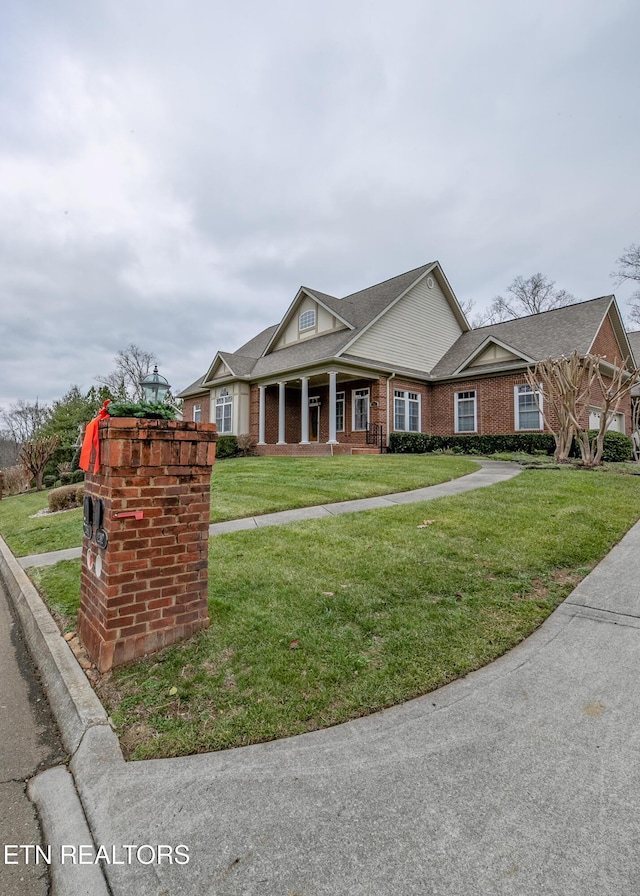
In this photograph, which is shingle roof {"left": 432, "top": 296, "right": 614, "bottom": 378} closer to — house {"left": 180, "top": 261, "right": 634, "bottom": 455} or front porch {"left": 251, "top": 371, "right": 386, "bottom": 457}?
house {"left": 180, "top": 261, "right": 634, "bottom": 455}

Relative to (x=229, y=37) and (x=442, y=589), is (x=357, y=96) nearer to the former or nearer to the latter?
(x=229, y=37)

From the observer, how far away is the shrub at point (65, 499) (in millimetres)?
10469

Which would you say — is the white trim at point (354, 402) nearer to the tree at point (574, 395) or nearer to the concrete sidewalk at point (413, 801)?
the tree at point (574, 395)

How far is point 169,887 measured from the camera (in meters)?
1.37

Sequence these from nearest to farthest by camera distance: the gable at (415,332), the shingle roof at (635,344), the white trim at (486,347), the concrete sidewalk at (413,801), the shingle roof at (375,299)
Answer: the concrete sidewalk at (413,801), the white trim at (486,347), the gable at (415,332), the shingle roof at (375,299), the shingle roof at (635,344)

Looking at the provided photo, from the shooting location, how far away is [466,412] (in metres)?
17.8

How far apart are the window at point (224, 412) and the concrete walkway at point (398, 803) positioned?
1934 centimetres

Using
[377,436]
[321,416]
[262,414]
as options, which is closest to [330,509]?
[377,436]

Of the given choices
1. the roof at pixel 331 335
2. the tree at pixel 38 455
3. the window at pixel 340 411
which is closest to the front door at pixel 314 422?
the window at pixel 340 411

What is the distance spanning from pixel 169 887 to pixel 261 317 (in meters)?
40.6

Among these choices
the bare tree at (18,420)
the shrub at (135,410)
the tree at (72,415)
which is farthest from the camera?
the bare tree at (18,420)

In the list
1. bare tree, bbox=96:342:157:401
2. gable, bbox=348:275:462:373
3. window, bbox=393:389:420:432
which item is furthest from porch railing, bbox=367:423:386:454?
bare tree, bbox=96:342:157:401

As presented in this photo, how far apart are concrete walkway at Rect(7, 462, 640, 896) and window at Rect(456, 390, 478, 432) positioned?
52.4 ft

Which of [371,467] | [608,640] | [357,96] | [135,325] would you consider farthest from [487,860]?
[135,325]
